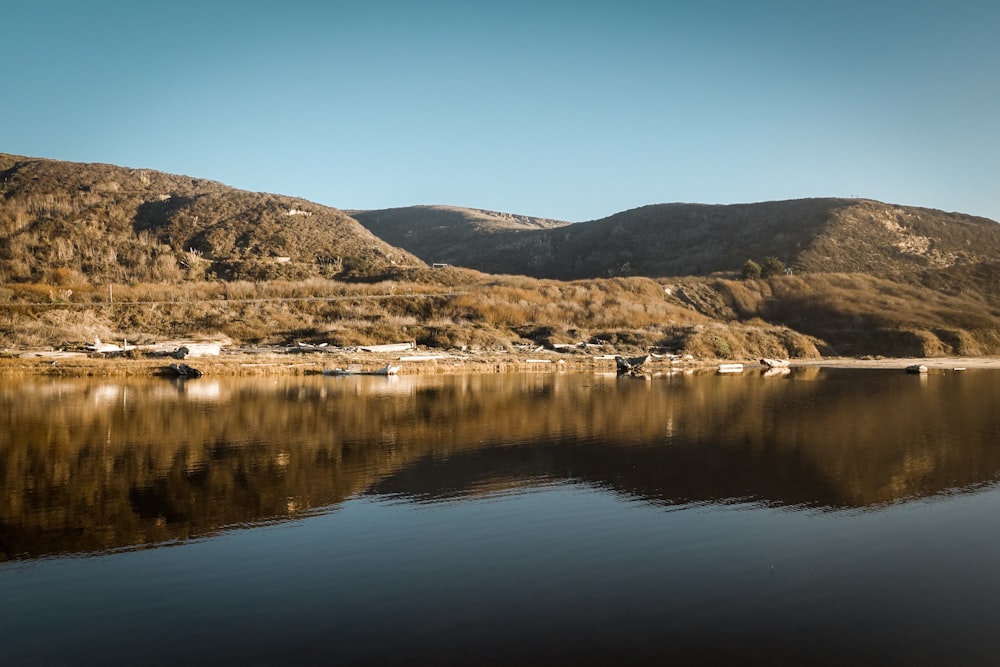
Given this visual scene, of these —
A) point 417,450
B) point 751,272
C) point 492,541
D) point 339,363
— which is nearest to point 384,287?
point 339,363

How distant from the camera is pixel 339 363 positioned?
43.0 m

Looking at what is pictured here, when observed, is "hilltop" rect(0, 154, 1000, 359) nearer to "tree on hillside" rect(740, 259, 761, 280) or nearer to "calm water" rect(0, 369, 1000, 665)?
"tree on hillside" rect(740, 259, 761, 280)

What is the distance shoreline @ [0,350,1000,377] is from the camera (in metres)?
37.7

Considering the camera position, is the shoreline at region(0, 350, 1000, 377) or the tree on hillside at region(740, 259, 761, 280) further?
the tree on hillside at region(740, 259, 761, 280)

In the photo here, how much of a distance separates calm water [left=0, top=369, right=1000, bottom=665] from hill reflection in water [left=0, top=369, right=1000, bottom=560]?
4.3 inches

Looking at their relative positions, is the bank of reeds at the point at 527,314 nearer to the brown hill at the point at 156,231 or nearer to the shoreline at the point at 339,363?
the shoreline at the point at 339,363

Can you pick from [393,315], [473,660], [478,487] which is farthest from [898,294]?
[473,660]

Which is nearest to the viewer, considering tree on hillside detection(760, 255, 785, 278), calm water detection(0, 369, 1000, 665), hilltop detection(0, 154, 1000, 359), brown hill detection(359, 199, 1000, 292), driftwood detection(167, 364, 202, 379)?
calm water detection(0, 369, 1000, 665)

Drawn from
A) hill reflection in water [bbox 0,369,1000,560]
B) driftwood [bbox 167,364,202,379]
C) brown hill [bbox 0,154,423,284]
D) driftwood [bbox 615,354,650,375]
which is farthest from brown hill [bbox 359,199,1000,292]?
driftwood [bbox 167,364,202,379]

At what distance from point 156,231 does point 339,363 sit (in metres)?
49.8

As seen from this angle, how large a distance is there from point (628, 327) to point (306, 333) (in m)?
28.2

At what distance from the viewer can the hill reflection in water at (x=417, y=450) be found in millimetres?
13023

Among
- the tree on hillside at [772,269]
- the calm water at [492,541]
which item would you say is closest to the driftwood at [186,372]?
the calm water at [492,541]

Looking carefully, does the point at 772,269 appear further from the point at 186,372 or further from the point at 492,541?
the point at 492,541
